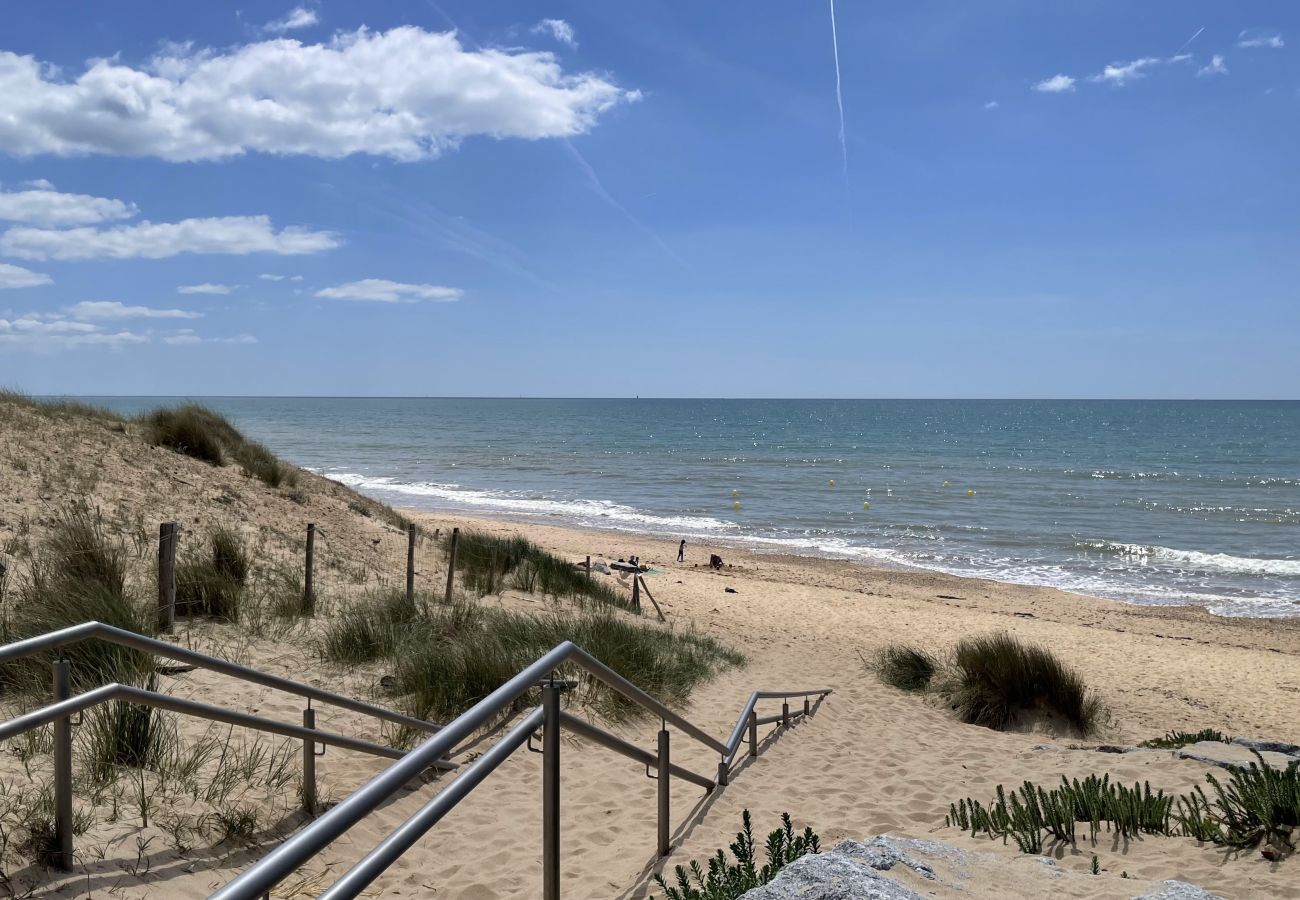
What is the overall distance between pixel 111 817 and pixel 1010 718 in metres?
9.20

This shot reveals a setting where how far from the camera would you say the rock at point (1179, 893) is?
308cm

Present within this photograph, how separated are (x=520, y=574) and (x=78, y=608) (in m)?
7.88

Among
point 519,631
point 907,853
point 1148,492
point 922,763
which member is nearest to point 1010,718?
point 922,763

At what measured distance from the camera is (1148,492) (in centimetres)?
4122

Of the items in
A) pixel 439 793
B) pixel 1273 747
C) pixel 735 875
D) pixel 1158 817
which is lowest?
pixel 1273 747

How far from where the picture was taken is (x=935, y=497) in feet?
128

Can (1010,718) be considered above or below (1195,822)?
below

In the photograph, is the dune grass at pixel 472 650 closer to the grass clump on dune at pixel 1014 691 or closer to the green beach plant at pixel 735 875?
the grass clump on dune at pixel 1014 691

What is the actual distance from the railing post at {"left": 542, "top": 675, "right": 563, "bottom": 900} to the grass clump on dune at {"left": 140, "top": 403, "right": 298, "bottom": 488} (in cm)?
1537

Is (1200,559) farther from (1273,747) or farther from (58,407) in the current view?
(58,407)

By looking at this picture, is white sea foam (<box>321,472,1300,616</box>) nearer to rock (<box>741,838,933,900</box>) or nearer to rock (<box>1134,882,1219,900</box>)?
rock (<box>1134,882,1219,900</box>)

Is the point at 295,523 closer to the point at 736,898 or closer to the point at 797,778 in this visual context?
the point at 797,778

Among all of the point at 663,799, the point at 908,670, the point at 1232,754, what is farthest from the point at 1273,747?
the point at 663,799

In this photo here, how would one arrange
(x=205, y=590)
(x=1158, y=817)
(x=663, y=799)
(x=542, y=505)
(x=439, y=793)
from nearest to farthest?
1. (x=439, y=793)
2. (x=663, y=799)
3. (x=1158, y=817)
4. (x=205, y=590)
5. (x=542, y=505)
